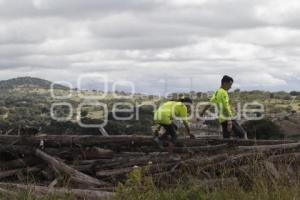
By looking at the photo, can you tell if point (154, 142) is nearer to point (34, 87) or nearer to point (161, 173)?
point (161, 173)

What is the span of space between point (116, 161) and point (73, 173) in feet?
3.37

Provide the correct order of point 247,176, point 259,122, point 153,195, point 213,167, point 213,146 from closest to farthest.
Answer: point 153,195, point 247,176, point 213,167, point 213,146, point 259,122

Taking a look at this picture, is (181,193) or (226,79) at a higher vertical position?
(226,79)

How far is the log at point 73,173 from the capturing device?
10.5 metres

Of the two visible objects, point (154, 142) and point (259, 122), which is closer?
point (154, 142)

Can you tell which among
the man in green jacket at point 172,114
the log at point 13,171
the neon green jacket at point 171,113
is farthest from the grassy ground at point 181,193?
the neon green jacket at point 171,113

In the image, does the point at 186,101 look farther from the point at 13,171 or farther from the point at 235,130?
the point at 13,171

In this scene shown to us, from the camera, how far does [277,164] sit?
35.6 ft

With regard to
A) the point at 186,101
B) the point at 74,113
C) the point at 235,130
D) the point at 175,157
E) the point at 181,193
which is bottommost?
the point at 181,193

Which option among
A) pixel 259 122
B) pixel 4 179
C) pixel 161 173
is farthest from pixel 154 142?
Result: pixel 259 122

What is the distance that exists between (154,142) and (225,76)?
8.37 feet

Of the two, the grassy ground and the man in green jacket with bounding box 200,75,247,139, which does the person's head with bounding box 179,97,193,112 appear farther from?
the grassy ground

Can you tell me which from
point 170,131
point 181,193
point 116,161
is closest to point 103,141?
point 116,161

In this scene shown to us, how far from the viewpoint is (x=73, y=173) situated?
1080cm
